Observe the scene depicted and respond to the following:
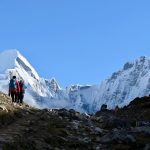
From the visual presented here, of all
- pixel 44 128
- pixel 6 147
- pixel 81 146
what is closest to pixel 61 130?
pixel 44 128

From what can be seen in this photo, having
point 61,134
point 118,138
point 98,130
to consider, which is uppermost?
point 98,130

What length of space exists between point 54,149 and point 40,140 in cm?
100

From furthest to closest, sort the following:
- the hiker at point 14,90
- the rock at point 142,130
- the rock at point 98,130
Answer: the hiker at point 14,90, the rock at point 98,130, the rock at point 142,130

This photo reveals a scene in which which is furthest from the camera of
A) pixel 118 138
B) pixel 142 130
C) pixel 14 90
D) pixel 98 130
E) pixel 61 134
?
pixel 14 90

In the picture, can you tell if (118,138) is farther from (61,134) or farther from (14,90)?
(14,90)

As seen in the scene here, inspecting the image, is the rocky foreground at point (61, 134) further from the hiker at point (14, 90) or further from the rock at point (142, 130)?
the hiker at point (14, 90)

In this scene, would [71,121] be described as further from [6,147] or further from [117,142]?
[6,147]

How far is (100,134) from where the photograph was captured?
31.2 metres

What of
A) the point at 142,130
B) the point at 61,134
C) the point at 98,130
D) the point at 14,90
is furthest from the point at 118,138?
the point at 14,90

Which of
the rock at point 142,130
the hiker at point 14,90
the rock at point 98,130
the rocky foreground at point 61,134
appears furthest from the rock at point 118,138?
the hiker at point 14,90

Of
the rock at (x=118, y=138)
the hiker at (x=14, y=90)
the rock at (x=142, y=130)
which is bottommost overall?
the rock at (x=118, y=138)

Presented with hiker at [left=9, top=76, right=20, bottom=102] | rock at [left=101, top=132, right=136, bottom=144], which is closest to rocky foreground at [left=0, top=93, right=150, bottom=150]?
rock at [left=101, top=132, right=136, bottom=144]

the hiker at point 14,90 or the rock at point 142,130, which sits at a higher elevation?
the hiker at point 14,90

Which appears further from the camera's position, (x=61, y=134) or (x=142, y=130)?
(x=142, y=130)
